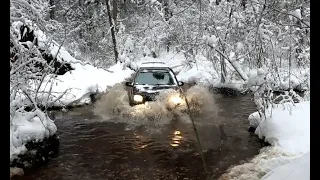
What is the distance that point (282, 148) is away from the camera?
899 centimetres

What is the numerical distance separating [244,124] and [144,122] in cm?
346

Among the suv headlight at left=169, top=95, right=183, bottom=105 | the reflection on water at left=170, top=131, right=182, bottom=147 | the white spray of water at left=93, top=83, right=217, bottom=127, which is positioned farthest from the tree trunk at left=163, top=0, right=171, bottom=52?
the reflection on water at left=170, top=131, right=182, bottom=147

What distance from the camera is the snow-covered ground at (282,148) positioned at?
6314mm

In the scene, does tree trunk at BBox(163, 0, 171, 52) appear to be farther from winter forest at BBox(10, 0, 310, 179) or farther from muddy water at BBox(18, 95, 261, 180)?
muddy water at BBox(18, 95, 261, 180)

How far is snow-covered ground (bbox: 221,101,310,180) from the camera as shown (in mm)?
6314

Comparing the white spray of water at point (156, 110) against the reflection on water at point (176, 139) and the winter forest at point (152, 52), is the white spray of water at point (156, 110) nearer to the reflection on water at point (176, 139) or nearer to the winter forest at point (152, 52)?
the winter forest at point (152, 52)

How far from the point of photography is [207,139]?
10828 millimetres

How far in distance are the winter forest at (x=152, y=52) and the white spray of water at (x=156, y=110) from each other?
572mm

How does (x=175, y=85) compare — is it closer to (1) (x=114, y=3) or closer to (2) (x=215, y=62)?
(2) (x=215, y=62)

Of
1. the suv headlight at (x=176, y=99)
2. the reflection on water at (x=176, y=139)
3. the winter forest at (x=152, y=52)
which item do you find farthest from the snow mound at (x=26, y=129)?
the suv headlight at (x=176, y=99)

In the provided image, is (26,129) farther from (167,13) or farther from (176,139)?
(167,13)

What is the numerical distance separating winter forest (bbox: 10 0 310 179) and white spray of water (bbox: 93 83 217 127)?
572mm

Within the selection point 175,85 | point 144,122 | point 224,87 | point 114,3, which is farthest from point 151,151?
point 114,3
